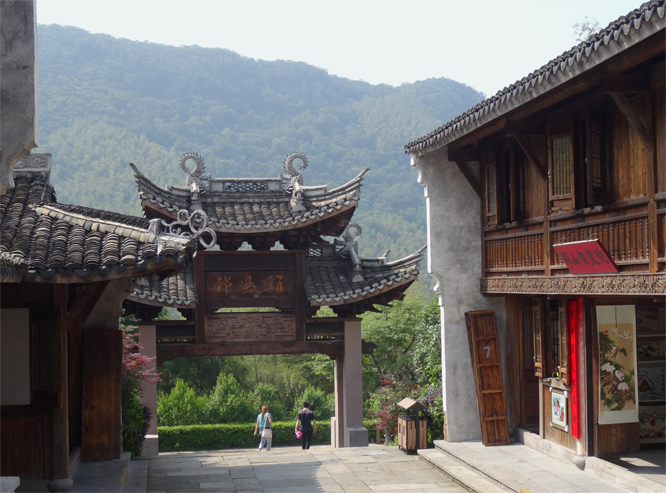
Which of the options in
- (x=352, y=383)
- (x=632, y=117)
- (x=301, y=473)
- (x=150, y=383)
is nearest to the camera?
(x=632, y=117)

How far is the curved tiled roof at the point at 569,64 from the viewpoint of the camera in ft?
21.5

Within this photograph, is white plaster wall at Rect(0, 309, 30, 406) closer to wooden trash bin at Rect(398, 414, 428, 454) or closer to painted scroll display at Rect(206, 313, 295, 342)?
wooden trash bin at Rect(398, 414, 428, 454)

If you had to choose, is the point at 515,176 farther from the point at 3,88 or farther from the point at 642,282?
the point at 3,88

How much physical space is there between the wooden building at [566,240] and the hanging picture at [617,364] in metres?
0.02

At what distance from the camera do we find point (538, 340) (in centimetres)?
1162

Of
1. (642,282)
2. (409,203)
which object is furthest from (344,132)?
(642,282)

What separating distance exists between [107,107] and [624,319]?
103668mm

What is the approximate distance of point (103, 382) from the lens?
11.0m

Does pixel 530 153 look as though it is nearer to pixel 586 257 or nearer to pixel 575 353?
pixel 586 257

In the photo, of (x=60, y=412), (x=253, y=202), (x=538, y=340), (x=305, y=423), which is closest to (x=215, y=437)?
(x=305, y=423)

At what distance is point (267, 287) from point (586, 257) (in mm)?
7801

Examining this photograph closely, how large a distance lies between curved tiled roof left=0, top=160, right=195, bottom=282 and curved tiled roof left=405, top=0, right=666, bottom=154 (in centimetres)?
404

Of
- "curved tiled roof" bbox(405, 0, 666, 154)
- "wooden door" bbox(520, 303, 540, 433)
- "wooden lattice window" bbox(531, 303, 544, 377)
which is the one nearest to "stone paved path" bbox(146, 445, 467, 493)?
"wooden door" bbox(520, 303, 540, 433)

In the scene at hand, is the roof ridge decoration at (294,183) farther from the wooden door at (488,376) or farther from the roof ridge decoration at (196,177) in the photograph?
the wooden door at (488,376)
